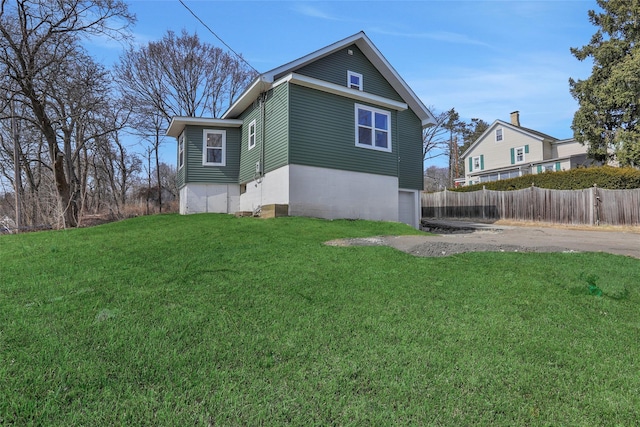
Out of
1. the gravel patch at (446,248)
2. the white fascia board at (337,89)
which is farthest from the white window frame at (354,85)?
the gravel patch at (446,248)

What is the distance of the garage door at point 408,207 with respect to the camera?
14.0 meters

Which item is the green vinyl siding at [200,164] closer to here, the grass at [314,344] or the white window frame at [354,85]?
the white window frame at [354,85]

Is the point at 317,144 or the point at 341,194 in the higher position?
the point at 317,144

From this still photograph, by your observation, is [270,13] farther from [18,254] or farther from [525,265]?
[525,265]

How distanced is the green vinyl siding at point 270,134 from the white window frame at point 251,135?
0.55ft

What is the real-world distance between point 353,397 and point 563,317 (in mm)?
2495

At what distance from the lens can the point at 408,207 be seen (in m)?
14.2

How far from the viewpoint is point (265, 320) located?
113 inches

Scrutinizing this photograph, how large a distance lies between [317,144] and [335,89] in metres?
2.12

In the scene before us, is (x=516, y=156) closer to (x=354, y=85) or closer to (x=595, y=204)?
(x=595, y=204)

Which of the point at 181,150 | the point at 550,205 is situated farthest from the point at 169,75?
the point at 550,205

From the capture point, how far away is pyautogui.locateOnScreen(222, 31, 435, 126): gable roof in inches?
441

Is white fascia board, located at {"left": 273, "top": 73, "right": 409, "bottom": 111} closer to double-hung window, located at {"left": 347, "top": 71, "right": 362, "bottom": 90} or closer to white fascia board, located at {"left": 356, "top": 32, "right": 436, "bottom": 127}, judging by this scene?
double-hung window, located at {"left": 347, "top": 71, "right": 362, "bottom": 90}

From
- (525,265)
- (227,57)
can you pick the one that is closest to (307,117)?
(525,265)
